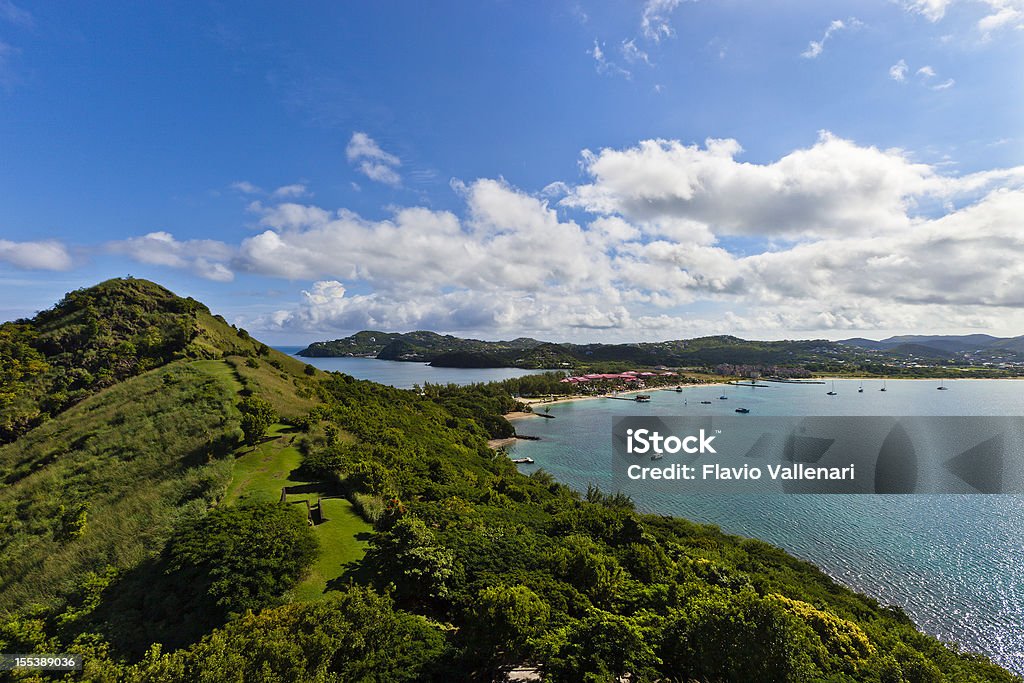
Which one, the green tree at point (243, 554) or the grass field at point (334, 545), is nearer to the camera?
the green tree at point (243, 554)

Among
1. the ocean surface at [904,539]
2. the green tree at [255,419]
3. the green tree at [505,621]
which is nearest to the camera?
the green tree at [505,621]

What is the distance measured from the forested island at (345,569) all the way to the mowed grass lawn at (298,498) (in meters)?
0.17

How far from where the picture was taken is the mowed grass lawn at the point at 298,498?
747 inches

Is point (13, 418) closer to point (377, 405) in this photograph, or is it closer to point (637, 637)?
point (377, 405)

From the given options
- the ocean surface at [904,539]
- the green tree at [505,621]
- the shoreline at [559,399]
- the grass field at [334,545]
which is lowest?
the ocean surface at [904,539]

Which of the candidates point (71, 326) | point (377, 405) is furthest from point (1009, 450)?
point (71, 326)

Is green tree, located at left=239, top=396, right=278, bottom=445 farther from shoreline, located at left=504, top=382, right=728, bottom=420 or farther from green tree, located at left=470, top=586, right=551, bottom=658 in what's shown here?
shoreline, located at left=504, top=382, right=728, bottom=420

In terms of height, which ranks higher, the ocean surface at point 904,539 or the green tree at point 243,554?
the green tree at point 243,554
